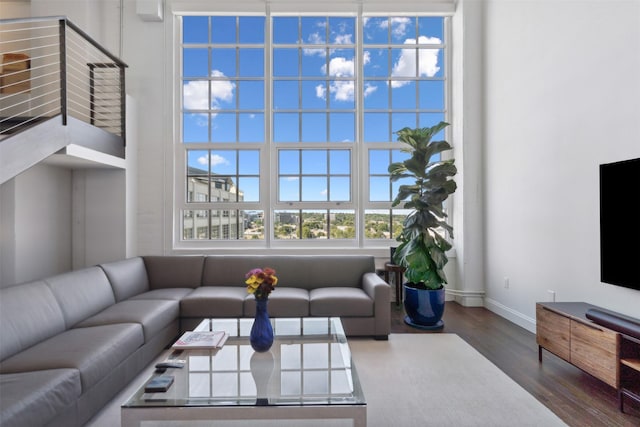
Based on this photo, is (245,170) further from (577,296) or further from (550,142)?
(577,296)

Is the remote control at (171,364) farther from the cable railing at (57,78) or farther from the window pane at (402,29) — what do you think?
the window pane at (402,29)

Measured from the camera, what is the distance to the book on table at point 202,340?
2092 mm

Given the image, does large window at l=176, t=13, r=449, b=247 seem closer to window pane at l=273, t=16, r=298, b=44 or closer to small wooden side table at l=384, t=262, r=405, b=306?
window pane at l=273, t=16, r=298, b=44

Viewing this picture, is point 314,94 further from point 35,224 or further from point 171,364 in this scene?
point 171,364

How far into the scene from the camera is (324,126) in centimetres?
473

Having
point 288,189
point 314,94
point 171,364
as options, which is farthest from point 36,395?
point 314,94

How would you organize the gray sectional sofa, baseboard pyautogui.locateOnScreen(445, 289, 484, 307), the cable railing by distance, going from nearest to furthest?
the gray sectional sofa → the cable railing → baseboard pyautogui.locateOnScreen(445, 289, 484, 307)

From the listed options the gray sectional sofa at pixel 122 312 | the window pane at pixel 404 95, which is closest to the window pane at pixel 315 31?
the window pane at pixel 404 95

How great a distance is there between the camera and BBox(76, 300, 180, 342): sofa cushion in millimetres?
2506

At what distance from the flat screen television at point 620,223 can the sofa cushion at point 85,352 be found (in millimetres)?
3398

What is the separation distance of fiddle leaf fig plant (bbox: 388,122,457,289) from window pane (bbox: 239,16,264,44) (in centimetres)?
262

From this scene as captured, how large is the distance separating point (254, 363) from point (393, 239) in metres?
3.19

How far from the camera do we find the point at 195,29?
4695 mm

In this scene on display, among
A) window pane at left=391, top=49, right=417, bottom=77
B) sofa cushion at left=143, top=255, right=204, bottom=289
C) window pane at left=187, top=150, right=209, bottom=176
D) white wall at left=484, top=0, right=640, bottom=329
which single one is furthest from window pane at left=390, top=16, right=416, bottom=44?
sofa cushion at left=143, top=255, right=204, bottom=289
